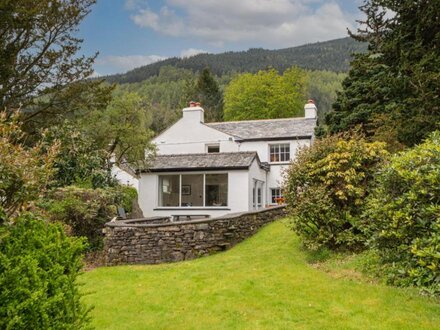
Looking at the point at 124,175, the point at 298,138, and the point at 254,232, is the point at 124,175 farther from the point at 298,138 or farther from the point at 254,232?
the point at 254,232

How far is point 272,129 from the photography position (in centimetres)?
3002

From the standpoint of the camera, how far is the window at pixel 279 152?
28.1m

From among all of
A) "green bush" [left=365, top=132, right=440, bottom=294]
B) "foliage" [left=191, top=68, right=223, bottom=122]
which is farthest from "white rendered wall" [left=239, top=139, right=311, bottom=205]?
"foliage" [left=191, top=68, right=223, bottom=122]

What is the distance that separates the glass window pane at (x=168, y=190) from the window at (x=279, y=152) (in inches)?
283

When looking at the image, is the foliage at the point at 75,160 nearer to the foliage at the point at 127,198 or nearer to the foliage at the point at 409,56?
the foliage at the point at 127,198

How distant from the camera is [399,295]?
747 centimetres

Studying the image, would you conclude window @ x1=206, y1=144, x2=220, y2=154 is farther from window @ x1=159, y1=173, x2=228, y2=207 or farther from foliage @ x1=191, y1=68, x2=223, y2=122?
foliage @ x1=191, y1=68, x2=223, y2=122

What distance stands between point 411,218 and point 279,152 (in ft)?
67.6

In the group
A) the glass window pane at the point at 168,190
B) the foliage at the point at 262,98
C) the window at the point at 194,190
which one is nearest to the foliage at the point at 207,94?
the foliage at the point at 262,98

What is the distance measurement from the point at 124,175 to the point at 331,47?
133 metres

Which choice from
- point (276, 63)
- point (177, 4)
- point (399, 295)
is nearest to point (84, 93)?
point (177, 4)

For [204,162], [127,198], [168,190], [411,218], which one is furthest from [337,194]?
[168,190]

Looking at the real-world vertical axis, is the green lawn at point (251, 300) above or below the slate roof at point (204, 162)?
below

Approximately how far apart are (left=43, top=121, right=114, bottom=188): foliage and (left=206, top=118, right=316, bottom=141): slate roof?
42.5 feet
